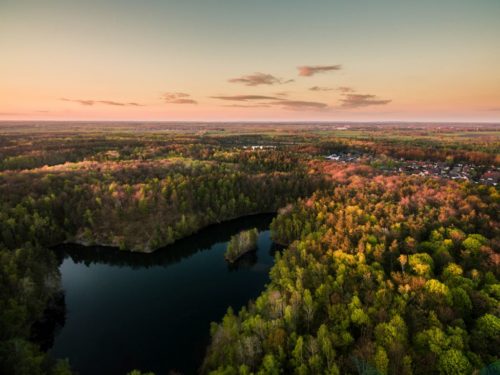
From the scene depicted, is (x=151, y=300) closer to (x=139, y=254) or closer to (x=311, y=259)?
(x=139, y=254)

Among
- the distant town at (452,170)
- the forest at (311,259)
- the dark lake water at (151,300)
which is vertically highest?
the distant town at (452,170)

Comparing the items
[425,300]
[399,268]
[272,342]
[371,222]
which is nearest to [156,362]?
[272,342]

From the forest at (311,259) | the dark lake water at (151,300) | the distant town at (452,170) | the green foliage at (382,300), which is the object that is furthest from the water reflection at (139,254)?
the distant town at (452,170)

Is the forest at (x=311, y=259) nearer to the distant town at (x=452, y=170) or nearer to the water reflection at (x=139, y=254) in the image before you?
the water reflection at (x=139, y=254)

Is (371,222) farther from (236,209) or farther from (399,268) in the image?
(236,209)

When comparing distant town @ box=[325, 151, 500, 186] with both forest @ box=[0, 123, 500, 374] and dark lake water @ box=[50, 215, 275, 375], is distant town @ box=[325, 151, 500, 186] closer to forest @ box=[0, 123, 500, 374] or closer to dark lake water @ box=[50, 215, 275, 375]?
forest @ box=[0, 123, 500, 374]

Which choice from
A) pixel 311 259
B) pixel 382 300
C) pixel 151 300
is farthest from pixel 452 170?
pixel 151 300
